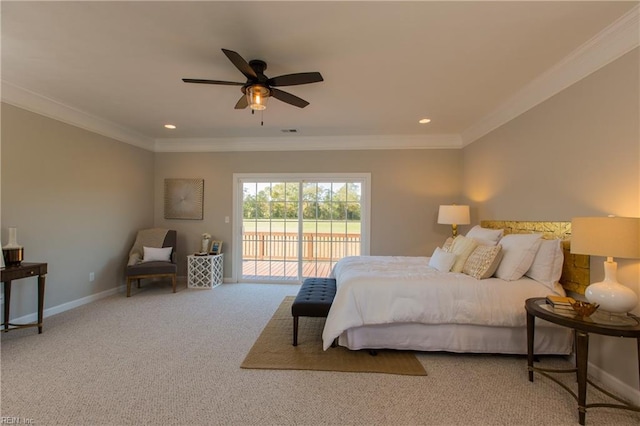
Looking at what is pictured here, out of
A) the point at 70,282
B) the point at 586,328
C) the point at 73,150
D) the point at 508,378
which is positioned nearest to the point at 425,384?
the point at 508,378

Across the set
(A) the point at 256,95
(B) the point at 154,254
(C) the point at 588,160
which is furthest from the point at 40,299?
(C) the point at 588,160

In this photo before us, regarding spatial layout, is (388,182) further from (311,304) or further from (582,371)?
(582,371)

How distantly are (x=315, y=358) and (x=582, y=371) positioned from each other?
1.82m

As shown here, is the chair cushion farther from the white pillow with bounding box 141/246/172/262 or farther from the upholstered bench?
the upholstered bench

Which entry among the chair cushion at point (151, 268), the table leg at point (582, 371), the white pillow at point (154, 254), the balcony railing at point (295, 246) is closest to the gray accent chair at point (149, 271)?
the chair cushion at point (151, 268)

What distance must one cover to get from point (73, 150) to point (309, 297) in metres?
3.63

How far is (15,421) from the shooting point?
1675mm

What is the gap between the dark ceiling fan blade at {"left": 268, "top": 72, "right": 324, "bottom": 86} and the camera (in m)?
2.08

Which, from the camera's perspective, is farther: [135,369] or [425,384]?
Result: [135,369]

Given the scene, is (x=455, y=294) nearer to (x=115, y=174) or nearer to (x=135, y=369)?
(x=135, y=369)

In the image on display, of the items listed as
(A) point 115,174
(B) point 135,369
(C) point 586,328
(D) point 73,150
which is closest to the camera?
(C) point 586,328

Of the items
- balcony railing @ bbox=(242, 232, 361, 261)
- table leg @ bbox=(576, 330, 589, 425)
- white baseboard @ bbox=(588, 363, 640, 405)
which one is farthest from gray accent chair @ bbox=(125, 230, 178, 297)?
white baseboard @ bbox=(588, 363, 640, 405)

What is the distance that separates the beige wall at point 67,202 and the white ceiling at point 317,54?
0.32 meters

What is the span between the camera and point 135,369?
7.30 feet
